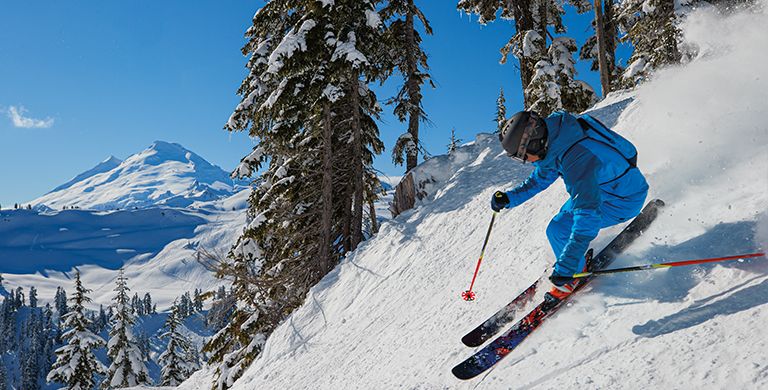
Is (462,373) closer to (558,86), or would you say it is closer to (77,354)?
(558,86)

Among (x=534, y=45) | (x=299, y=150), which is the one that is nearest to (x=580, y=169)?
(x=299, y=150)

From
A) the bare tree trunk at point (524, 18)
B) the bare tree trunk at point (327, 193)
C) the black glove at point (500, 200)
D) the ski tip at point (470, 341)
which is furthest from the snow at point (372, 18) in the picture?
the ski tip at point (470, 341)

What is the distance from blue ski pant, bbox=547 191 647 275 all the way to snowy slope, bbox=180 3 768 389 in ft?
1.24

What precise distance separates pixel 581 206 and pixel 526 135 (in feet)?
2.90

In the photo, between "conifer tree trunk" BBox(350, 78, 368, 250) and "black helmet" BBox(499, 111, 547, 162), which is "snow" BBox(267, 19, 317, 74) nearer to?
"conifer tree trunk" BBox(350, 78, 368, 250)

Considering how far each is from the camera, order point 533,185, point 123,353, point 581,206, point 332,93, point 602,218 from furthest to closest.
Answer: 1. point 123,353
2. point 332,93
3. point 533,185
4. point 602,218
5. point 581,206

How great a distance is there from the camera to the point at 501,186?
9891 mm

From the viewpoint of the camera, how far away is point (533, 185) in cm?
527

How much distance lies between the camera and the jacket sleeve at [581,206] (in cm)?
386

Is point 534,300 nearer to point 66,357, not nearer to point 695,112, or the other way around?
point 695,112

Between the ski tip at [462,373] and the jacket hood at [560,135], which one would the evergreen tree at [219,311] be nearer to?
the ski tip at [462,373]

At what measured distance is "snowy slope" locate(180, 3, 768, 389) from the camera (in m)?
3.18

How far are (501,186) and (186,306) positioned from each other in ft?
656

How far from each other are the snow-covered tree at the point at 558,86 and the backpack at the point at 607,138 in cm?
1163
